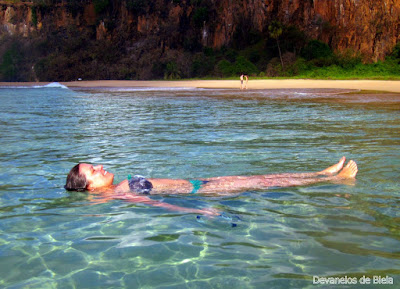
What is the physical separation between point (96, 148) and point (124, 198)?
3.45 metres

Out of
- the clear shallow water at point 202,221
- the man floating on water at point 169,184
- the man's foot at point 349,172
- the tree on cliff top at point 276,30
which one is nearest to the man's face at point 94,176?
the man floating on water at point 169,184

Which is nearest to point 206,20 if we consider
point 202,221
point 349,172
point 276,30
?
point 276,30

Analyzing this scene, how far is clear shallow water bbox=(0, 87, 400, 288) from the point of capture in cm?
299

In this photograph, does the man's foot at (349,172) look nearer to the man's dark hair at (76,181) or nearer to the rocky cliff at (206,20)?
the man's dark hair at (76,181)

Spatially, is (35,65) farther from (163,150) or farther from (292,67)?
(163,150)

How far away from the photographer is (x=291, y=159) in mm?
6574

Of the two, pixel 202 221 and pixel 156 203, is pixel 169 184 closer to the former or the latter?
pixel 156 203

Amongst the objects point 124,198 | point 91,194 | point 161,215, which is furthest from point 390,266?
point 91,194

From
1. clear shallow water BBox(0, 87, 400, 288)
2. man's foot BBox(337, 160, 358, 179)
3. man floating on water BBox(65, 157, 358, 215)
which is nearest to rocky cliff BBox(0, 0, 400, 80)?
clear shallow water BBox(0, 87, 400, 288)

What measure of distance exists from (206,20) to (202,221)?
140ft

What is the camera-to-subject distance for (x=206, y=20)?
146 feet

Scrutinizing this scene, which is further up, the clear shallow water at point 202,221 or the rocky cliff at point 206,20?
the rocky cliff at point 206,20

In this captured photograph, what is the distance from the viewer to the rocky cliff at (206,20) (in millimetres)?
35188

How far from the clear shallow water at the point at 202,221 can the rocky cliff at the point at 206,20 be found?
3029 cm
